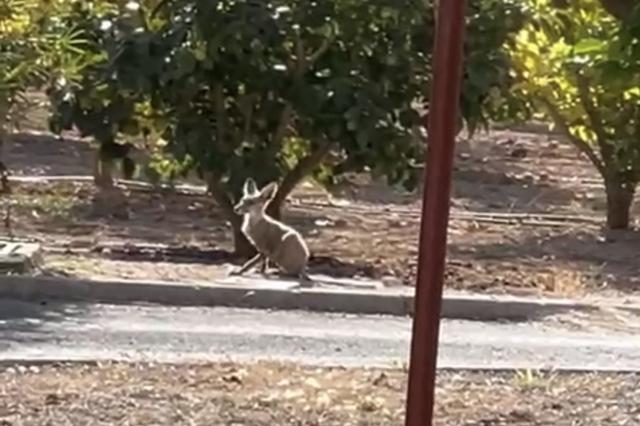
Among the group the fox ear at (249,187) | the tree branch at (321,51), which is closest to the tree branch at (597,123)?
the tree branch at (321,51)

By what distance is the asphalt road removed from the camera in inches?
338

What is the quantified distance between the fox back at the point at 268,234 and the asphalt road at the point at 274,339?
1.20m

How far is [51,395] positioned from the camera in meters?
7.06

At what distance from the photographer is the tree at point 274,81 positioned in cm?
1186

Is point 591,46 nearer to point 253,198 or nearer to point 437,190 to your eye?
point 437,190

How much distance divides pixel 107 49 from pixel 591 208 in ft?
30.5

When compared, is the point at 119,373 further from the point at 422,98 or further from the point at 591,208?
the point at 591,208

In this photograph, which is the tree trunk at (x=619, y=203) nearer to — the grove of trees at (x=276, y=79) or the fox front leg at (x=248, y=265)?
the grove of trees at (x=276, y=79)

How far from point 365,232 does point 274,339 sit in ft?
20.8

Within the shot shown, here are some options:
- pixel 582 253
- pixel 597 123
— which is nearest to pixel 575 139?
pixel 597 123

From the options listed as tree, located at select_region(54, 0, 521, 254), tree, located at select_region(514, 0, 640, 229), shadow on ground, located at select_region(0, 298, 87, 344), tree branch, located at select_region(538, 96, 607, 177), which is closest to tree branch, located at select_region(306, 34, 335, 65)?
tree, located at select_region(54, 0, 521, 254)

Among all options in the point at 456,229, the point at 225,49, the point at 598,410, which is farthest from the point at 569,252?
the point at 598,410

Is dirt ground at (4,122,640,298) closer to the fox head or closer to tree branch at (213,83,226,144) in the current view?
the fox head

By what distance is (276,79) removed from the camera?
12.3m
